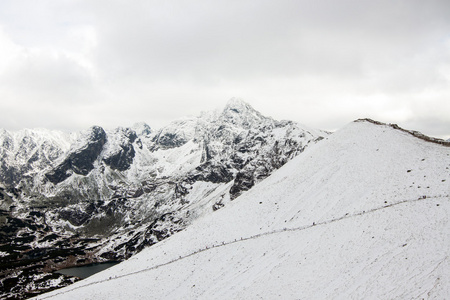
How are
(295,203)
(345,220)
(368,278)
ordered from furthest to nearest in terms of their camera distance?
1. (295,203)
2. (345,220)
3. (368,278)

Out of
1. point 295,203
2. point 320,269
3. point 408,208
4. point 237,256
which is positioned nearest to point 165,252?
point 237,256

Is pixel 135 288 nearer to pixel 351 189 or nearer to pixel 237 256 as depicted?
pixel 237 256

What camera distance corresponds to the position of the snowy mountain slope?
89.7 ft

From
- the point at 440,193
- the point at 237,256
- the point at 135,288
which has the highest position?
the point at 440,193

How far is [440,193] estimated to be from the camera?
34969 millimetres

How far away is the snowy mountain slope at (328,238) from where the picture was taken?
27.3m

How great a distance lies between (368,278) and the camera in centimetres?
2686

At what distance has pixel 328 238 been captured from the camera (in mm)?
35188

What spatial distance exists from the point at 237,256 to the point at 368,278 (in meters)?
18.7

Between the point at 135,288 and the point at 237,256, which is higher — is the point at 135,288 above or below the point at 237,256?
below

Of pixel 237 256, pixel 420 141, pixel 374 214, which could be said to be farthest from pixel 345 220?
pixel 420 141

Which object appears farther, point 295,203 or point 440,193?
point 295,203

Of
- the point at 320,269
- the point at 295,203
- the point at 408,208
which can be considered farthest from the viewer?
the point at 295,203

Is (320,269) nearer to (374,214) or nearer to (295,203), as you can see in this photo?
(374,214)
